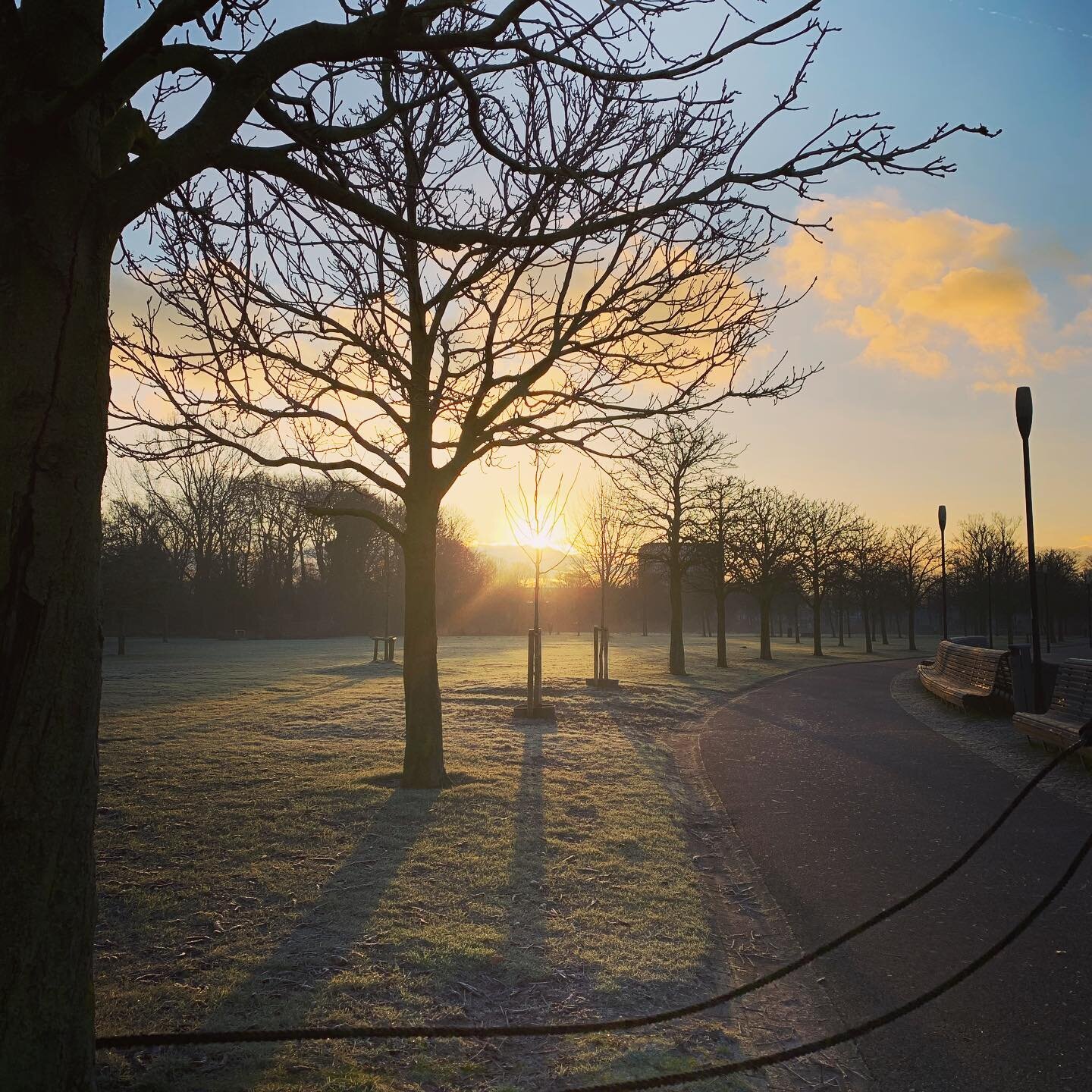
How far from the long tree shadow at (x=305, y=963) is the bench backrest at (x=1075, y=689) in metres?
7.16

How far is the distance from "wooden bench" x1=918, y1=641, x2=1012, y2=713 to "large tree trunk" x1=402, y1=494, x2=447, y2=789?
9.46m

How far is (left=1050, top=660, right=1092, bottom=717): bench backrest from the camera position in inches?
344

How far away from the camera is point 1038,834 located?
6102 millimetres

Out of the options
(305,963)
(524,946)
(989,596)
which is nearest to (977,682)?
(524,946)

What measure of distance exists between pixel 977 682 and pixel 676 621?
12474 millimetres

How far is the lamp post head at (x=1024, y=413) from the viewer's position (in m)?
12.3

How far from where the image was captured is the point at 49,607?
2.53 meters

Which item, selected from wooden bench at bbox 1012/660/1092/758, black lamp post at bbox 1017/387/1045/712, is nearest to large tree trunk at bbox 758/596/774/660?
black lamp post at bbox 1017/387/1045/712

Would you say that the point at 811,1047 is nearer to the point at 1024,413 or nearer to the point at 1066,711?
the point at 1066,711

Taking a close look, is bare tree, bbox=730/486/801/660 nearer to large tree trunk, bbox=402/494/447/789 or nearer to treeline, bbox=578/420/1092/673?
treeline, bbox=578/420/1092/673

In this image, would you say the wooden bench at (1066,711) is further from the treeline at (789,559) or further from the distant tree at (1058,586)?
the distant tree at (1058,586)

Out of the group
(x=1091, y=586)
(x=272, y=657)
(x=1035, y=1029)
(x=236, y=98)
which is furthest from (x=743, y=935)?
(x=1091, y=586)

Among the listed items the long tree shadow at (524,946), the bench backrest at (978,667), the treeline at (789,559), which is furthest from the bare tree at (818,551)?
the long tree shadow at (524,946)

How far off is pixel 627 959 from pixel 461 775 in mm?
4652
